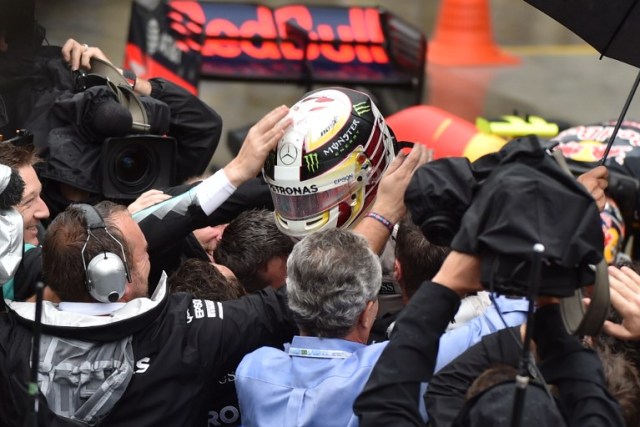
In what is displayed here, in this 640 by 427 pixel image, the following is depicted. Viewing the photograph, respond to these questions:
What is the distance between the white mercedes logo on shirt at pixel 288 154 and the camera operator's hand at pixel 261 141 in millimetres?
32

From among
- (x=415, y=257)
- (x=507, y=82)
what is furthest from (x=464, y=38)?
(x=415, y=257)

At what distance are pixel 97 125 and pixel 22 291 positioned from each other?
33.7 inches

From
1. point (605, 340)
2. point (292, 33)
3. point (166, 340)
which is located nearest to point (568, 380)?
point (605, 340)

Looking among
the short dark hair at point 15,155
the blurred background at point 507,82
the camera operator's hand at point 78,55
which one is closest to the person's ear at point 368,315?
the short dark hair at point 15,155

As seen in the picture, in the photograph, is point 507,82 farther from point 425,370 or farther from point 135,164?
point 425,370

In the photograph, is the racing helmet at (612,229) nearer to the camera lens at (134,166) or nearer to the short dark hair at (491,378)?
the camera lens at (134,166)

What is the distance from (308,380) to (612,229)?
97.6 inches

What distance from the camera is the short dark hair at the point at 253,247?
386cm

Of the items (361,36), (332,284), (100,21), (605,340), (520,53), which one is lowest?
(520,53)

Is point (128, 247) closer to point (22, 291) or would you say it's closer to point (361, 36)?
point (22, 291)

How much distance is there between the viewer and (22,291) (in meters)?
3.65

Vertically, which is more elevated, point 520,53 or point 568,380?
point 568,380

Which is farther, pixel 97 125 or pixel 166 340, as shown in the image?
pixel 97 125

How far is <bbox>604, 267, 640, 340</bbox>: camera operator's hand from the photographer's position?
2.86 metres
